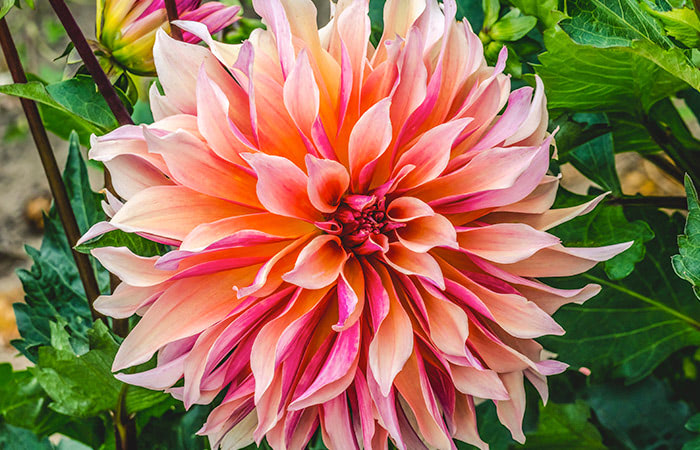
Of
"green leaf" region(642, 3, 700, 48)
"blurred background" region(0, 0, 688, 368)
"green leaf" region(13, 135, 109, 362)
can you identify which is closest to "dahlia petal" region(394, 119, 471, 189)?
"green leaf" region(642, 3, 700, 48)

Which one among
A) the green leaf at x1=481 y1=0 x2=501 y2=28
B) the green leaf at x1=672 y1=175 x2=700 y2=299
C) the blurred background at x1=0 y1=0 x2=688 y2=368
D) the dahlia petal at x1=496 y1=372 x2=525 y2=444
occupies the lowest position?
the blurred background at x1=0 y1=0 x2=688 y2=368

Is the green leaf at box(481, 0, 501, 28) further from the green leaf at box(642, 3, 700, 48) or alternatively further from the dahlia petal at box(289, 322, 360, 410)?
the dahlia petal at box(289, 322, 360, 410)

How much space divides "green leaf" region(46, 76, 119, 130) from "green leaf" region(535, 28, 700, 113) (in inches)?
7.8

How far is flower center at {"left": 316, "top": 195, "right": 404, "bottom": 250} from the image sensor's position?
274mm

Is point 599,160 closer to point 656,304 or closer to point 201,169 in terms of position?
point 656,304

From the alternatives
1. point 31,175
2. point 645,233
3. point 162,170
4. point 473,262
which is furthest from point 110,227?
point 31,175

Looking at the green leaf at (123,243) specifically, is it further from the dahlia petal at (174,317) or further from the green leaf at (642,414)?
the green leaf at (642,414)

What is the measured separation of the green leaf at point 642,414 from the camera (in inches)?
17.4

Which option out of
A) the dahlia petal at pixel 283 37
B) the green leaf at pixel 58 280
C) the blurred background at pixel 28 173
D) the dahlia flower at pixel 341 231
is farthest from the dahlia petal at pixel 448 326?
the blurred background at pixel 28 173

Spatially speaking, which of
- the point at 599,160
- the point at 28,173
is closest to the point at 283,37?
the point at 599,160

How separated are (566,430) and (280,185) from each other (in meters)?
0.28

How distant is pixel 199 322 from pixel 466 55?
0.14m

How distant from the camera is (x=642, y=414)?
0.44 m

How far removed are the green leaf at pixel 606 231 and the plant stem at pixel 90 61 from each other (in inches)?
8.4
